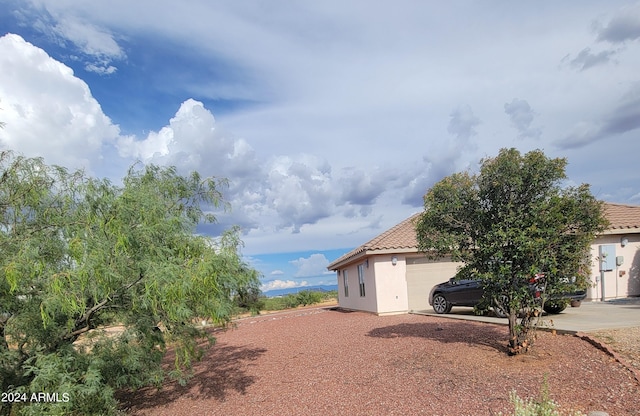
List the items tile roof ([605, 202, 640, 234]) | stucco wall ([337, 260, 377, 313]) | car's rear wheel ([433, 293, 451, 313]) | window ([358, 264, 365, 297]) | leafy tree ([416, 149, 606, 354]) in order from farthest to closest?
1. window ([358, 264, 365, 297])
2. stucco wall ([337, 260, 377, 313])
3. tile roof ([605, 202, 640, 234])
4. car's rear wheel ([433, 293, 451, 313])
5. leafy tree ([416, 149, 606, 354])

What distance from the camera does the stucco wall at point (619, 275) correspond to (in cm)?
1594

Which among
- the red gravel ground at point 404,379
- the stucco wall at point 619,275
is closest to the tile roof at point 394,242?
the red gravel ground at point 404,379

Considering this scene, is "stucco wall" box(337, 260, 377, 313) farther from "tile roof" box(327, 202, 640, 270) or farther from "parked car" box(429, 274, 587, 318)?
"parked car" box(429, 274, 587, 318)

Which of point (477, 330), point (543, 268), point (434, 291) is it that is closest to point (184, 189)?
point (543, 268)

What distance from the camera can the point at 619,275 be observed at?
1597cm

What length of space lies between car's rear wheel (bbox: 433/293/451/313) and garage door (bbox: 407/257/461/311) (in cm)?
186

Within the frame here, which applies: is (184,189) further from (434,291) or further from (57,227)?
(434,291)

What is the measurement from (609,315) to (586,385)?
6613 mm

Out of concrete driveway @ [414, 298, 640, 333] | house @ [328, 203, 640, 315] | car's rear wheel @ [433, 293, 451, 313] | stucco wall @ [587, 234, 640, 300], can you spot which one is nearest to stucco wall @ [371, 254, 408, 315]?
house @ [328, 203, 640, 315]

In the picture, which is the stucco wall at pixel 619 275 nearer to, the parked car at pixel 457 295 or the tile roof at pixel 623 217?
the tile roof at pixel 623 217

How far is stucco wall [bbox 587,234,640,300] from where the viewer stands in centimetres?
1594

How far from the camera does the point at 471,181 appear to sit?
789 centimetres

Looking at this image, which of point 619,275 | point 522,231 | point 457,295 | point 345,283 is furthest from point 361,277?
point 522,231

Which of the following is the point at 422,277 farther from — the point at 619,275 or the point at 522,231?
the point at 522,231
